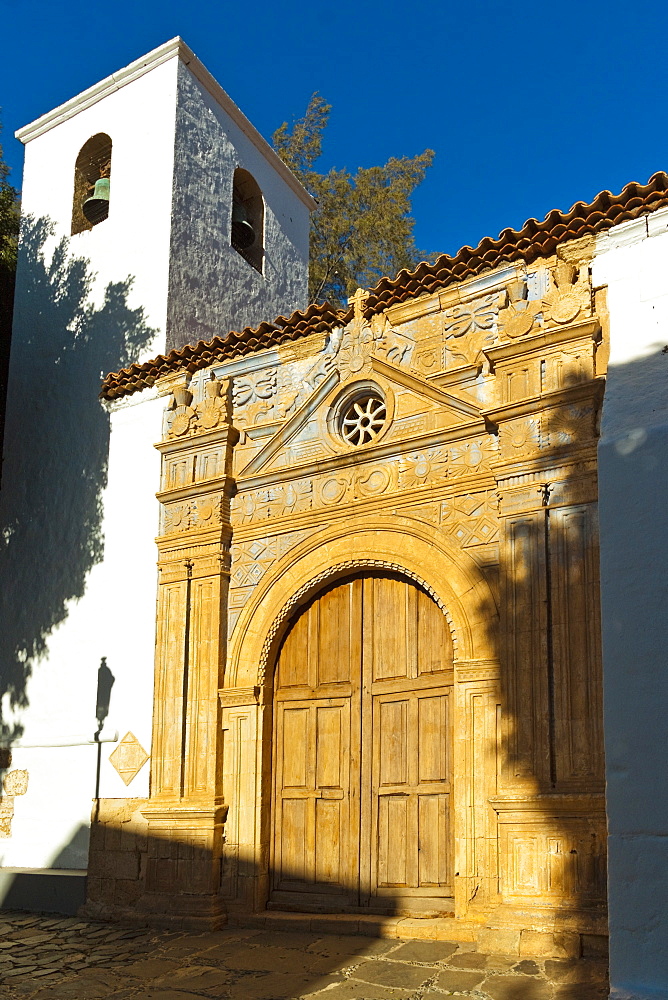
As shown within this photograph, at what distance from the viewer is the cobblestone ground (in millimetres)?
5641

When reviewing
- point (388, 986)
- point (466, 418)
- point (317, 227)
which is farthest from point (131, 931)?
point (317, 227)

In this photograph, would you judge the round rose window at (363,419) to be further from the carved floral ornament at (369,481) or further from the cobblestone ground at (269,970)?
the cobblestone ground at (269,970)

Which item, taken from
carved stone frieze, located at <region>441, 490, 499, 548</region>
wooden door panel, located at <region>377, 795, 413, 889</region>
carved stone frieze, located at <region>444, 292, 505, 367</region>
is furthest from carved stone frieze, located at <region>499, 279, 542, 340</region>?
wooden door panel, located at <region>377, 795, 413, 889</region>

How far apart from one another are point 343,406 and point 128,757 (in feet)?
11.2

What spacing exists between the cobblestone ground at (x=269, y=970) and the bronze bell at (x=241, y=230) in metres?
7.86

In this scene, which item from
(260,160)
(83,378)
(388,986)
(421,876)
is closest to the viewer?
(388,986)

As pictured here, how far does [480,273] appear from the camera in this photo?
778 cm

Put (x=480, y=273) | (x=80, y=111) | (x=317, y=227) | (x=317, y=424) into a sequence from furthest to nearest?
(x=317, y=227) → (x=80, y=111) → (x=317, y=424) → (x=480, y=273)

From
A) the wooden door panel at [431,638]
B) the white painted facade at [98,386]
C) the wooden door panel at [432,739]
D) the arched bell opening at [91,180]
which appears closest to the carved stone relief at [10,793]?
the white painted facade at [98,386]

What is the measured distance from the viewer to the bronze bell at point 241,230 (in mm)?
12344

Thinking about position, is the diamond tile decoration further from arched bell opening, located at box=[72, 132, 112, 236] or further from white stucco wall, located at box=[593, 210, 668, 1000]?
arched bell opening, located at box=[72, 132, 112, 236]

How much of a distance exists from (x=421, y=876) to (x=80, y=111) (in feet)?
30.1

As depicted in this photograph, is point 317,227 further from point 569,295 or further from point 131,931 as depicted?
point 131,931

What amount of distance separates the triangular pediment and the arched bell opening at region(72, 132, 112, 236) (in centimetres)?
448
